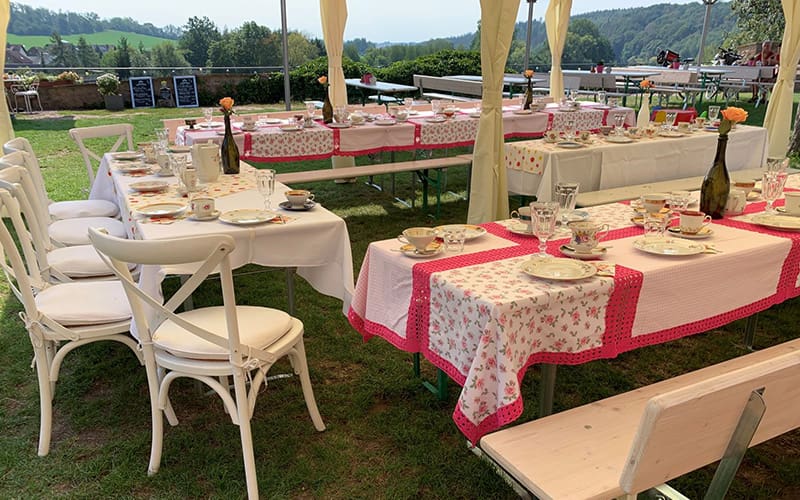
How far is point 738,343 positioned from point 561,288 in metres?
1.86

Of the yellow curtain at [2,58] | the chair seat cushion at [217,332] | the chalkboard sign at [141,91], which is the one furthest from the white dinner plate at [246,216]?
the chalkboard sign at [141,91]

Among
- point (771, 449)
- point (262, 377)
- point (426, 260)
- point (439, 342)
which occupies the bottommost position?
point (771, 449)

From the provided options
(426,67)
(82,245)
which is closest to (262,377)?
(82,245)

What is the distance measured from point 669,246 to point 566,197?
0.41 m

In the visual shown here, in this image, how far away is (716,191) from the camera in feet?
8.07

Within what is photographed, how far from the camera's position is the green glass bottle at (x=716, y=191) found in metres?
2.43

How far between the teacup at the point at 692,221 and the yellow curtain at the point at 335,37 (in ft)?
15.5

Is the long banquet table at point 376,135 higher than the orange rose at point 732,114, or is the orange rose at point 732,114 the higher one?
the orange rose at point 732,114

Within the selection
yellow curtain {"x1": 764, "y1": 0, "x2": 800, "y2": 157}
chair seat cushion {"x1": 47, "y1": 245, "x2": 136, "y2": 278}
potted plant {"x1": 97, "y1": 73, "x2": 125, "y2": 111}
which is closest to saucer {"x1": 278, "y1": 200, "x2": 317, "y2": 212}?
chair seat cushion {"x1": 47, "y1": 245, "x2": 136, "y2": 278}

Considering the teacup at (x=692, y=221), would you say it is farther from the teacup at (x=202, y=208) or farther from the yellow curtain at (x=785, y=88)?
the yellow curtain at (x=785, y=88)

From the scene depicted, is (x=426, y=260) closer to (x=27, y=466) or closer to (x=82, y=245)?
(x=27, y=466)

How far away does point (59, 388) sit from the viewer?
2.73m

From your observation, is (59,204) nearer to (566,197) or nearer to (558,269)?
(566,197)

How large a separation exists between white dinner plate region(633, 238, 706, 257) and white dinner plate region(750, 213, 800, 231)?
1.41 feet
